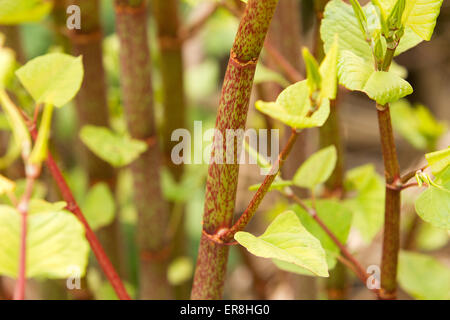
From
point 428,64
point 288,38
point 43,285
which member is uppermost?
point 428,64

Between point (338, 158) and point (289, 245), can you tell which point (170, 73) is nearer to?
point (338, 158)

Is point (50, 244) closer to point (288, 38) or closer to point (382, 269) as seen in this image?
point (382, 269)

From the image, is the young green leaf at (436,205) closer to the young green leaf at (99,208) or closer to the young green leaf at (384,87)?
the young green leaf at (384,87)

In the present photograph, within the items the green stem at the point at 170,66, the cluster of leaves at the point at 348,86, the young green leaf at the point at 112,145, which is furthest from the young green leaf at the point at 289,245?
the green stem at the point at 170,66

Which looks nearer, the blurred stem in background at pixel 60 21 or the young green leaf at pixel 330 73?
the young green leaf at pixel 330 73

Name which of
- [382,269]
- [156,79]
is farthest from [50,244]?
[156,79]
